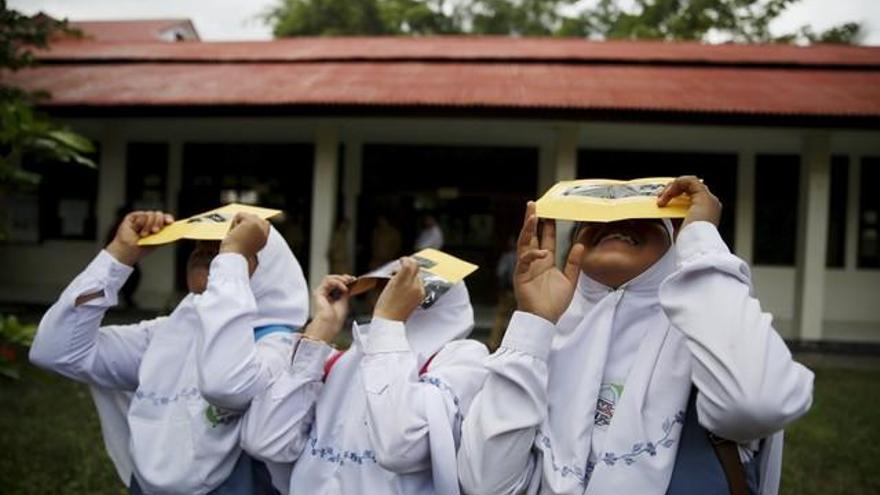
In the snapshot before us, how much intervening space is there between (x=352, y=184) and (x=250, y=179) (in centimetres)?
162

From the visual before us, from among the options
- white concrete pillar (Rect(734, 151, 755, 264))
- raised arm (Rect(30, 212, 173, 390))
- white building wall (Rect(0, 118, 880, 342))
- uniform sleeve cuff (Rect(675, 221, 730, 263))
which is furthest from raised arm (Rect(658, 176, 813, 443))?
white concrete pillar (Rect(734, 151, 755, 264))

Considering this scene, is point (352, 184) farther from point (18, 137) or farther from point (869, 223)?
point (18, 137)

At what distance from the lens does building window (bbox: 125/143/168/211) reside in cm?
1097

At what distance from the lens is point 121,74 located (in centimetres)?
1056

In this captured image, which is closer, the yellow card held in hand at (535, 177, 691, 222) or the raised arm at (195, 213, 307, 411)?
the yellow card held in hand at (535, 177, 691, 222)

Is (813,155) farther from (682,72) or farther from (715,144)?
(682,72)

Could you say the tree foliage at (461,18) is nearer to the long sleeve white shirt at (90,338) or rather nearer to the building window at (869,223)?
the building window at (869,223)

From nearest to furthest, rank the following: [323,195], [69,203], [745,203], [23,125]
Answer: [23,125], [323,195], [745,203], [69,203]

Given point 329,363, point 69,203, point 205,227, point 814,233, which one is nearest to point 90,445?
point 205,227

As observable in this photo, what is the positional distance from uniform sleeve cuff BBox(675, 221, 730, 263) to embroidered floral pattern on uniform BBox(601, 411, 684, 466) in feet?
0.97

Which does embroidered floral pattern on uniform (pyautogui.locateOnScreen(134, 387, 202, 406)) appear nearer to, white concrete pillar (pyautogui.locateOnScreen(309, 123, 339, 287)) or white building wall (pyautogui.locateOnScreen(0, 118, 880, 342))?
white concrete pillar (pyautogui.locateOnScreen(309, 123, 339, 287))

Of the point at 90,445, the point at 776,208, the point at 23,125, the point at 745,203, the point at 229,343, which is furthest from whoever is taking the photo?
the point at 776,208

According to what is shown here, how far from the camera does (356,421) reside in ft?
5.13

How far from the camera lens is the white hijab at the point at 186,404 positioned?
1657 millimetres
